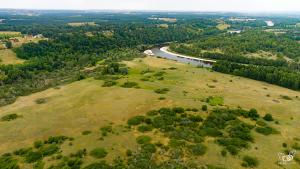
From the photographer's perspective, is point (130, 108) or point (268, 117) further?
point (130, 108)

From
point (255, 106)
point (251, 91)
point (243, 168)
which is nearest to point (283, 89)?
point (251, 91)

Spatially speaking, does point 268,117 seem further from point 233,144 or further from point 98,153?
point 98,153

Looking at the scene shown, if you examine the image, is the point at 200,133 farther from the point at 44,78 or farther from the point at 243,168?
the point at 44,78

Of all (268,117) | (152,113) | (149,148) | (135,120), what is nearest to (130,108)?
(152,113)

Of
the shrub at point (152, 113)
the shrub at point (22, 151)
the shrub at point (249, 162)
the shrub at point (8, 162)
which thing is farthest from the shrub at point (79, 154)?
the shrub at point (249, 162)

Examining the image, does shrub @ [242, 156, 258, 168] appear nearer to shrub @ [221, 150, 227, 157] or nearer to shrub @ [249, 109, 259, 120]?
shrub @ [221, 150, 227, 157]

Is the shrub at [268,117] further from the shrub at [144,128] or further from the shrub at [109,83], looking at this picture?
the shrub at [109,83]

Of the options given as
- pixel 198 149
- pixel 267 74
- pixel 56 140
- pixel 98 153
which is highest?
pixel 198 149
